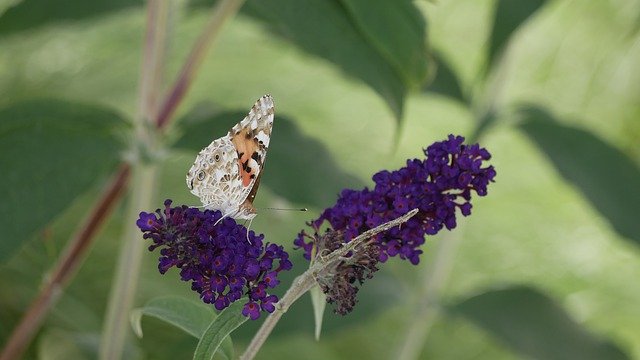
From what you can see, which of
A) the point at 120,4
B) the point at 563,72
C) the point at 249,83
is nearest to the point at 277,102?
the point at 249,83

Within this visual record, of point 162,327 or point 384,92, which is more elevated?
point 162,327

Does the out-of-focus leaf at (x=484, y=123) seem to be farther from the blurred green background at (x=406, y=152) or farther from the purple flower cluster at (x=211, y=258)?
the purple flower cluster at (x=211, y=258)

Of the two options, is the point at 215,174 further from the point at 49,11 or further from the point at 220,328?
the point at 49,11

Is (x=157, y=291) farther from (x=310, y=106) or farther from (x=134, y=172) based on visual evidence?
(x=134, y=172)

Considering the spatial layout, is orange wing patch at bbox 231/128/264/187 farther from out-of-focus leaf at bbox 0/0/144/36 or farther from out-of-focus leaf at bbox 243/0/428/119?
out-of-focus leaf at bbox 0/0/144/36

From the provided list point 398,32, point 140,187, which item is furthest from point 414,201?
point 140,187

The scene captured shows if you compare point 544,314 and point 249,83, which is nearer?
point 544,314

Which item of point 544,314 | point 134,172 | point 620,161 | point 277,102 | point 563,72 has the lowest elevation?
point 134,172

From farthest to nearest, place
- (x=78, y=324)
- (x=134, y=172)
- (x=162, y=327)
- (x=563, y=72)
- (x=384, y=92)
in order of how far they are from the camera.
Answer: (x=563, y=72), (x=162, y=327), (x=78, y=324), (x=134, y=172), (x=384, y=92)
